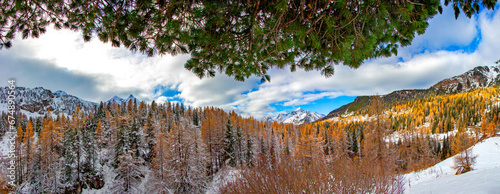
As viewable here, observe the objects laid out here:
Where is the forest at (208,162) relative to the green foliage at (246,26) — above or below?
below

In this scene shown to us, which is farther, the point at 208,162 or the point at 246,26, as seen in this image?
the point at 208,162

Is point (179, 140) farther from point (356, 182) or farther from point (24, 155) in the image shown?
point (24, 155)

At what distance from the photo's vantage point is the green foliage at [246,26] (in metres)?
2.92

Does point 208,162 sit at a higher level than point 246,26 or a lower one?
lower

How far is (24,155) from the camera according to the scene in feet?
101

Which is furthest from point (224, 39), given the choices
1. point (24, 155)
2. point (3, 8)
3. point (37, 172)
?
point (24, 155)

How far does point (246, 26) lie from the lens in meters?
3.67

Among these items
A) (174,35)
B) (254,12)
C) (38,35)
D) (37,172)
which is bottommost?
(37,172)

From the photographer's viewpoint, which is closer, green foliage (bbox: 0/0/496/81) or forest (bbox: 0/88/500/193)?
green foliage (bbox: 0/0/496/81)

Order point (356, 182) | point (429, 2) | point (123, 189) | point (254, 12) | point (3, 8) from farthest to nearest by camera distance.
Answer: point (123, 189), point (356, 182), point (3, 8), point (254, 12), point (429, 2)

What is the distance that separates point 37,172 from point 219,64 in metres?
34.4

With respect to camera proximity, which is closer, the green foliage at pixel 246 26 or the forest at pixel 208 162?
the green foliage at pixel 246 26

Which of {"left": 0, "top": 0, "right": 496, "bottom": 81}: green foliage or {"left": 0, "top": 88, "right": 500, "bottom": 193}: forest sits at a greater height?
{"left": 0, "top": 0, "right": 496, "bottom": 81}: green foliage

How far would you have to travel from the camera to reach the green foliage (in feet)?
9.57
